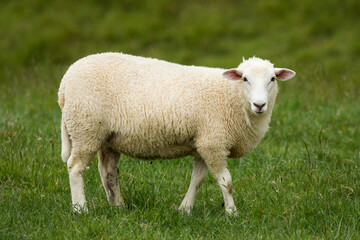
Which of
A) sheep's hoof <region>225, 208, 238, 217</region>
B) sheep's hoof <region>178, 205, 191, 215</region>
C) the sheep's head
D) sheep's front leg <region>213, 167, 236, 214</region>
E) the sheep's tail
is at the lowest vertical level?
sheep's hoof <region>178, 205, 191, 215</region>

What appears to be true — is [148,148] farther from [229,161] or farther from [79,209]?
[229,161]

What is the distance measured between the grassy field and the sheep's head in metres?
0.80

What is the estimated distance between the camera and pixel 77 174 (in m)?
4.87

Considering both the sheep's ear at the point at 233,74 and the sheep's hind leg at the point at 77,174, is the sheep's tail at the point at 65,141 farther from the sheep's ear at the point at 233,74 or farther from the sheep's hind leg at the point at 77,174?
the sheep's ear at the point at 233,74

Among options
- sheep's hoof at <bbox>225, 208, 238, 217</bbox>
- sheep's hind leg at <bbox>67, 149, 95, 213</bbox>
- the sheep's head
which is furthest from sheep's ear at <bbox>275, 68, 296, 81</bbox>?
sheep's hind leg at <bbox>67, 149, 95, 213</bbox>

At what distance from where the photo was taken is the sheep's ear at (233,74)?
478 centimetres

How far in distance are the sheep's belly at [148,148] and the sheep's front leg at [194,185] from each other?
178 mm

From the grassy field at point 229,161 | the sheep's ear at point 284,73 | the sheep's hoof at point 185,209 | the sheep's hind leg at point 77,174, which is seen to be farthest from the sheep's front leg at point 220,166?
the sheep's hind leg at point 77,174

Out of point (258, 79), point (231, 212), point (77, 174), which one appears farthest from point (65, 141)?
point (258, 79)

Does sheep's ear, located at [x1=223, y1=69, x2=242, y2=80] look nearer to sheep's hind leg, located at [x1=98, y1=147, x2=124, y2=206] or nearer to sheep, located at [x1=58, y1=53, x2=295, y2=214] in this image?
sheep, located at [x1=58, y1=53, x2=295, y2=214]

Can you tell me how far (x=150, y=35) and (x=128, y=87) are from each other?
8.95 metres

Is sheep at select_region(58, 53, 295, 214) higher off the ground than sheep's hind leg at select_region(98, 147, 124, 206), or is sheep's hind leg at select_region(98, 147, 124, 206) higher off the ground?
sheep at select_region(58, 53, 295, 214)

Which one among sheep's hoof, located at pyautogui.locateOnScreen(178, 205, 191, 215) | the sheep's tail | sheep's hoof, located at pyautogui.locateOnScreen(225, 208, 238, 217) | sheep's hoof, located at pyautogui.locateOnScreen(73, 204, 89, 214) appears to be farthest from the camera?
the sheep's tail

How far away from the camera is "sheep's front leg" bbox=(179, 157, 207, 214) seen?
16.1ft
